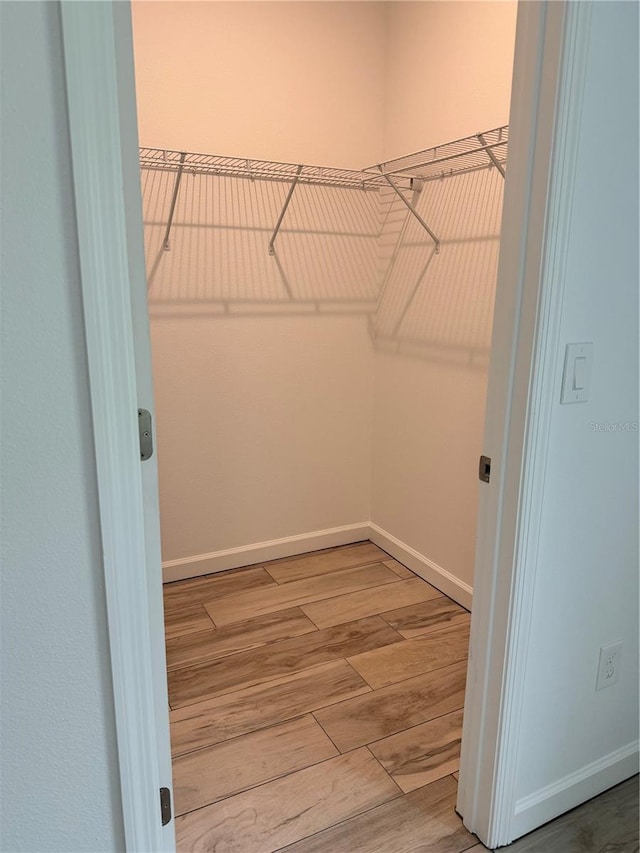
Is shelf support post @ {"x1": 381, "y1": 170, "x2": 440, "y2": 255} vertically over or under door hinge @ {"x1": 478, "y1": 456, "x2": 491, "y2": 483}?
over

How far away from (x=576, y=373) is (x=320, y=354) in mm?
1660

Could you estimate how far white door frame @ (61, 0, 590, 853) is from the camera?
2.70 feet

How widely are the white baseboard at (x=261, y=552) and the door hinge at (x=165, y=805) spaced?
4.99 ft

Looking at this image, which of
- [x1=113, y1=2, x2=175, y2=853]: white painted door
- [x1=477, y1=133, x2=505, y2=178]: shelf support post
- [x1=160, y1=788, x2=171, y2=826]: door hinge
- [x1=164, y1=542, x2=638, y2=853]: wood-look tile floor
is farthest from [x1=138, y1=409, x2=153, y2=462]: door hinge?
[x1=477, y1=133, x2=505, y2=178]: shelf support post

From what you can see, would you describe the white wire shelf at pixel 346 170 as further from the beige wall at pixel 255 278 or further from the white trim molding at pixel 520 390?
the white trim molding at pixel 520 390

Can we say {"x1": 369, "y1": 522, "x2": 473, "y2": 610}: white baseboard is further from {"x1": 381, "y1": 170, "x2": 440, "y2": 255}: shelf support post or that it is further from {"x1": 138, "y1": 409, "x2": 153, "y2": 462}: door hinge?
{"x1": 138, "y1": 409, "x2": 153, "y2": 462}: door hinge

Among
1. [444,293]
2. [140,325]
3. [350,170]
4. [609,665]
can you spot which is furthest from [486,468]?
[350,170]

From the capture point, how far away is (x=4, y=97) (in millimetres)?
766

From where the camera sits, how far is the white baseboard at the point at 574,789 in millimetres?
1504

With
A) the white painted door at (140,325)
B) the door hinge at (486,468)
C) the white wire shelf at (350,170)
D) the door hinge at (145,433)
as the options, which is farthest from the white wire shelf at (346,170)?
the door hinge at (145,433)

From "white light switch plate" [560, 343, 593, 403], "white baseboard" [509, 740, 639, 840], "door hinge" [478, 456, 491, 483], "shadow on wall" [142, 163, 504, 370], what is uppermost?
"shadow on wall" [142, 163, 504, 370]

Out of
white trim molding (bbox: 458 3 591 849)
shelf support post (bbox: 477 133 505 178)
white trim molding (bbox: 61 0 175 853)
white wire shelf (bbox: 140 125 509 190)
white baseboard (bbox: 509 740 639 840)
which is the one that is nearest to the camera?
white trim molding (bbox: 61 0 175 853)

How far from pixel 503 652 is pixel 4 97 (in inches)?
53.4

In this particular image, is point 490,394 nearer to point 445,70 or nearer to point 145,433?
point 145,433
